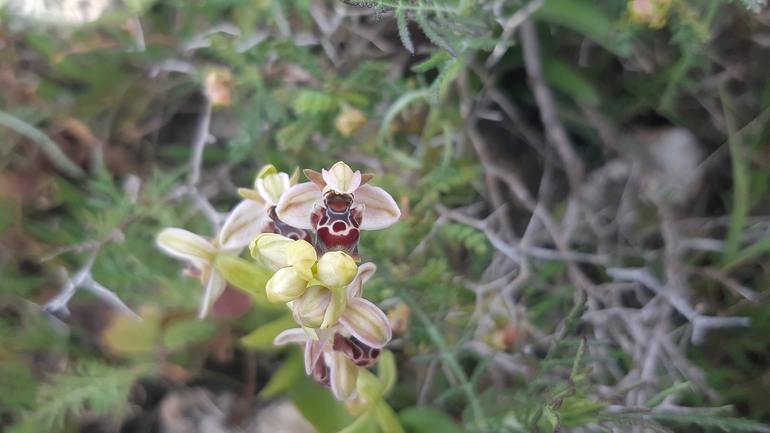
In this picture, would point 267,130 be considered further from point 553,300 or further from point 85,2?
point 553,300

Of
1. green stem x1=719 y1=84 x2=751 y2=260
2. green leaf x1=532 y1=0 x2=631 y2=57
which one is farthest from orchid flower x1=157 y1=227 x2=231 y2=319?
green stem x1=719 y1=84 x2=751 y2=260

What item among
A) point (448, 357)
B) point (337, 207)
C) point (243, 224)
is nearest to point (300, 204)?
point (337, 207)

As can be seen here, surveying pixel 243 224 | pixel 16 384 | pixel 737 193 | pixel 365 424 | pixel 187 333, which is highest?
pixel 737 193

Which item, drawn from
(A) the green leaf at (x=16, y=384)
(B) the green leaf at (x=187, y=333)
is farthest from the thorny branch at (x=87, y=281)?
(A) the green leaf at (x=16, y=384)

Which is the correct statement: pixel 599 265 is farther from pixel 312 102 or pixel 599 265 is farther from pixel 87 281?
pixel 87 281

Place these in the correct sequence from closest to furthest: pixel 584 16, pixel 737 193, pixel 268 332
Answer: pixel 268 332
pixel 584 16
pixel 737 193

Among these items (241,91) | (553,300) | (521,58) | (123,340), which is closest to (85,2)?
(241,91)
